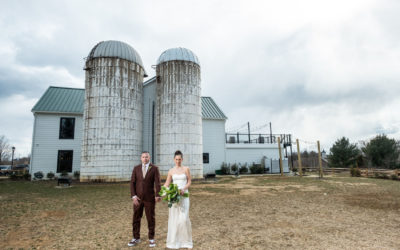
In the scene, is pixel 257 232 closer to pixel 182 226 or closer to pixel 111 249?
Result: pixel 182 226

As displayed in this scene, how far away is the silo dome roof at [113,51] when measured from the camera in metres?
18.3

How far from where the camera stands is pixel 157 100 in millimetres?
19094

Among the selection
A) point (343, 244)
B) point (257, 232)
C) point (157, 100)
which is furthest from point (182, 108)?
point (343, 244)

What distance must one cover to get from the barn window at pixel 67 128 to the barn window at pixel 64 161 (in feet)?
Result: 4.91

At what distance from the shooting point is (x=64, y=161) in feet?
72.8

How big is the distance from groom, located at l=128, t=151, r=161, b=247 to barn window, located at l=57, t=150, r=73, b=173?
68.0ft

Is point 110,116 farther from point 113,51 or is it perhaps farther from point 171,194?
point 171,194

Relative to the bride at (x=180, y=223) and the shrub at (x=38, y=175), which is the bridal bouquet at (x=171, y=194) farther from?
the shrub at (x=38, y=175)

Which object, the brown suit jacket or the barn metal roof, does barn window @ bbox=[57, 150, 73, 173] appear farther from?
the brown suit jacket

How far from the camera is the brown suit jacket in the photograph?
491 cm

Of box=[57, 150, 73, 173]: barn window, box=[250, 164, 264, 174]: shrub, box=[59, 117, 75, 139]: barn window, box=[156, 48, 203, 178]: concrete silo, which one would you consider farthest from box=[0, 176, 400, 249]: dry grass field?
box=[250, 164, 264, 174]: shrub

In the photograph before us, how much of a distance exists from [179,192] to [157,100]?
50.3ft

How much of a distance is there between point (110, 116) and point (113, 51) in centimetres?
542

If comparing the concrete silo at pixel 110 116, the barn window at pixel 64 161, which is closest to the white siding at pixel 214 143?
the concrete silo at pixel 110 116
